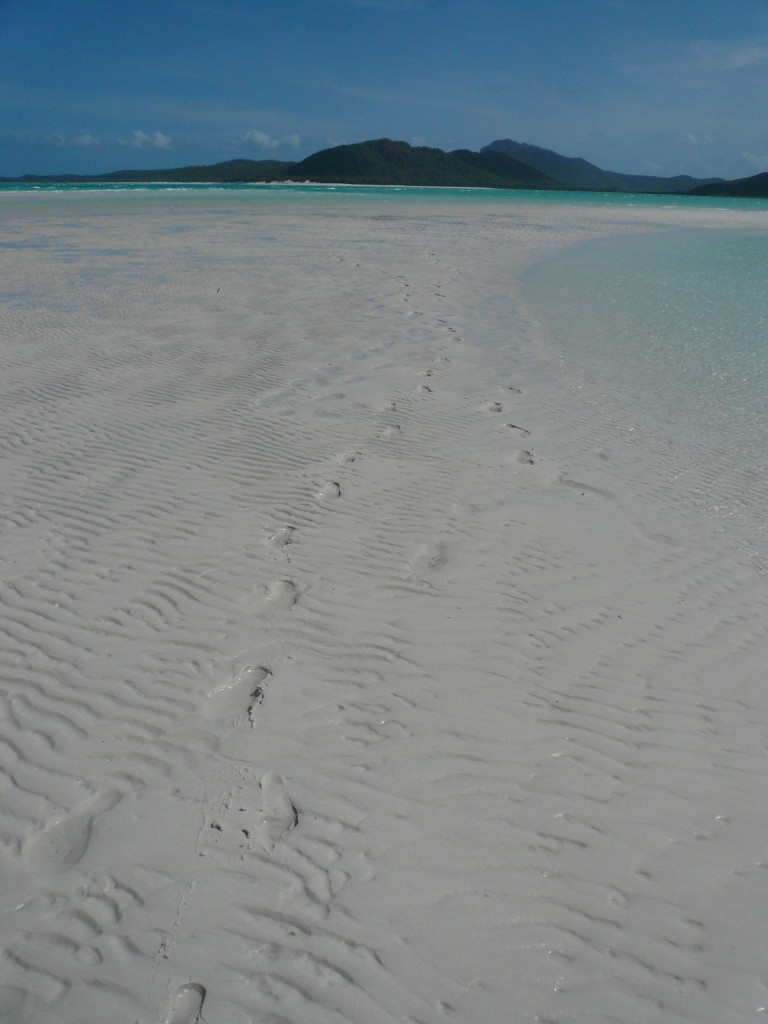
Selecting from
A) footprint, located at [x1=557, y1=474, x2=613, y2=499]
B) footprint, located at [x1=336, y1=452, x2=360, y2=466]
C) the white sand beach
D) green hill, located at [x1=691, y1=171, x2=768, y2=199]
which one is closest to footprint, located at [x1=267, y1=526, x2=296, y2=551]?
the white sand beach

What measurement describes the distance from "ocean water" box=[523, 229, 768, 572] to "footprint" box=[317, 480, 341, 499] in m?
2.92

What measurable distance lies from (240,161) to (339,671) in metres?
216

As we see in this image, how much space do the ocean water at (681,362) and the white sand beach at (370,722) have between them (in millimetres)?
397

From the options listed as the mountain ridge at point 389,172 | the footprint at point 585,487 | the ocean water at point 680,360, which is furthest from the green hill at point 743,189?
the footprint at point 585,487

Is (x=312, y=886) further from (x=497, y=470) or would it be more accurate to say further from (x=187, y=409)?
(x=187, y=409)

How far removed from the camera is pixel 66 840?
2.98 metres

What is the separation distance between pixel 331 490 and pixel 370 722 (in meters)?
2.92

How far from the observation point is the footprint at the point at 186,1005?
7.71 feet

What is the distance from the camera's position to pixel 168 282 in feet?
55.4

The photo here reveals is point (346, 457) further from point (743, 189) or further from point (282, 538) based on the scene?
point (743, 189)

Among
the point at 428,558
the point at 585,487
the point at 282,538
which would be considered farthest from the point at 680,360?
the point at 282,538

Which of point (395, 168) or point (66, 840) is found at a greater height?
point (395, 168)

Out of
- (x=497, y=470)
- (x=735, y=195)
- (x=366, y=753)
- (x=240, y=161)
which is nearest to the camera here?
(x=366, y=753)

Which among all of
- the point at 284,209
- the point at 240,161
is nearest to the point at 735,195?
the point at 284,209
